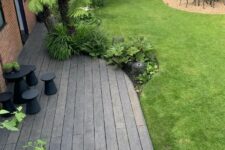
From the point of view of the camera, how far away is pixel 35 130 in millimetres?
6492

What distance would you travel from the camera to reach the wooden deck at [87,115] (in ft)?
19.8

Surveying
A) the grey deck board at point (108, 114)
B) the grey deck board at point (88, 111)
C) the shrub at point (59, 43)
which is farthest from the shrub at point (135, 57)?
the shrub at point (59, 43)

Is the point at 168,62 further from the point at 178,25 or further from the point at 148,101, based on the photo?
the point at 178,25

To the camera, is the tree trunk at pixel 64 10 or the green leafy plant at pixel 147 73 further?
the tree trunk at pixel 64 10

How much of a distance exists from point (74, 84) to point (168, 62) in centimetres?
259

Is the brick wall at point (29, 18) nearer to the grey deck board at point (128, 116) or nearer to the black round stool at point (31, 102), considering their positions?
the grey deck board at point (128, 116)

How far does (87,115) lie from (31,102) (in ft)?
3.88

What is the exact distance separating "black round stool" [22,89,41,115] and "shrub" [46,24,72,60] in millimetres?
2826

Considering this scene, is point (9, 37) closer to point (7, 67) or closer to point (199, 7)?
point (7, 67)

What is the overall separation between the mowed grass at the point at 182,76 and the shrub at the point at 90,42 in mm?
1333

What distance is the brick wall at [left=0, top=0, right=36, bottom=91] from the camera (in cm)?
860

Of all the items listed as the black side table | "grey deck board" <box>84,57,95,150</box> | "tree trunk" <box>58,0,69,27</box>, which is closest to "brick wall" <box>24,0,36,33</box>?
"tree trunk" <box>58,0,69,27</box>

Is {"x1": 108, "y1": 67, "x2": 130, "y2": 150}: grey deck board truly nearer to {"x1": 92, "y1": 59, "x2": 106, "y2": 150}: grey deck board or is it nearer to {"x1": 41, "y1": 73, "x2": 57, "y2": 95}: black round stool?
{"x1": 92, "y1": 59, "x2": 106, "y2": 150}: grey deck board

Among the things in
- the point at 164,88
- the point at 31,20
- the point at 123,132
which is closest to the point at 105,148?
the point at 123,132
